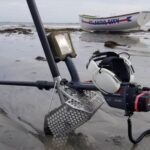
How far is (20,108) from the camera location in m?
4.80

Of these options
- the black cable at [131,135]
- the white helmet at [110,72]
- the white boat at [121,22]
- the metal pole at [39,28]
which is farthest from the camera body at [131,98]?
the white boat at [121,22]

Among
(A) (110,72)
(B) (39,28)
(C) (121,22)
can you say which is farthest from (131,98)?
(C) (121,22)

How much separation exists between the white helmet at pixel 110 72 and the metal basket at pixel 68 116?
389 mm

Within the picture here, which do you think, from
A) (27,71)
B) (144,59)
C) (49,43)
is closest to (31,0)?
(49,43)

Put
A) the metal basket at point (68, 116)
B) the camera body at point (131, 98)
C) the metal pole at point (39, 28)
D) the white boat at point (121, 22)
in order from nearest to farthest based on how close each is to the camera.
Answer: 1. the camera body at point (131, 98)
2. the metal basket at point (68, 116)
3. the metal pole at point (39, 28)
4. the white boat at point (121, 22)

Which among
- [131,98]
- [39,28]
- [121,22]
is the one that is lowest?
[121,22]

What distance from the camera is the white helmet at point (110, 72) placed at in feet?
10.1

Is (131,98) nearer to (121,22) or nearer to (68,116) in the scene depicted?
(68,116)

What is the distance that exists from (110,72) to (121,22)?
22779mm

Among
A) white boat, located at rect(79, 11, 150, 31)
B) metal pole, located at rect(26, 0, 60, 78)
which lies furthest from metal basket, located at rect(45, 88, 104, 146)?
white boat, located at rect(79, 11, 150, 31)

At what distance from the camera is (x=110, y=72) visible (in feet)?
10.1

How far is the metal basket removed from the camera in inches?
135

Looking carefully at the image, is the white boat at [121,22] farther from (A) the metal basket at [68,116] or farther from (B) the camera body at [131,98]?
(B) the camera body at [131,98]

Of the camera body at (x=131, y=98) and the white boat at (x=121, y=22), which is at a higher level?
the camera body at (x=131, y=98)
